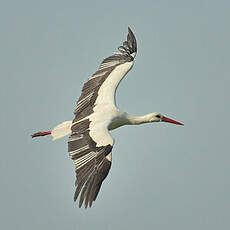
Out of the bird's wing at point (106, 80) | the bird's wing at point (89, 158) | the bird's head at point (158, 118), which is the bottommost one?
the bird's wing at point (89, 158)

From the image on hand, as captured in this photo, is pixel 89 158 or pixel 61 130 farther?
pixel 61 130

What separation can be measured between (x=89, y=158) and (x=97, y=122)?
5.60ft

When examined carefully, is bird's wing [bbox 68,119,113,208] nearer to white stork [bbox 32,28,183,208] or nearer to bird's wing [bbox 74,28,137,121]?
white stork [bbox 32,28,183,208]

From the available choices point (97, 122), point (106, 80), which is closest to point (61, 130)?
point (97, 122)

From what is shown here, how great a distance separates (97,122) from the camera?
16.9 metres

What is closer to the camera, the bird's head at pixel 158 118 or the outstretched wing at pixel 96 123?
the outstretched wing at pixel 96 123

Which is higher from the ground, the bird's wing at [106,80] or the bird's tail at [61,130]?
the bird's wing at [106,80]

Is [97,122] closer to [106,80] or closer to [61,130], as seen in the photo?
[61,130]

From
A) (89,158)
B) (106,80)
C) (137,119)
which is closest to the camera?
(89,158)

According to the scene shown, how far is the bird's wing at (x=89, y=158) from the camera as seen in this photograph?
568 inches

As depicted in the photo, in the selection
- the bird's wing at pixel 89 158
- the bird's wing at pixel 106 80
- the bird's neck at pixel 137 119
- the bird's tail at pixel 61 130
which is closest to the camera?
the bird's wing at pixel 89 158

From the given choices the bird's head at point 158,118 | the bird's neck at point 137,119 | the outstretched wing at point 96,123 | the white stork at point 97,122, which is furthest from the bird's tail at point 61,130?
the bird's head at point 158,118

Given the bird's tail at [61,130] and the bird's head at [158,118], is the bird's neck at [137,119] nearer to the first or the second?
the bird's head at [158,118]

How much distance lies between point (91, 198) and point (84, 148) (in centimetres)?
166
